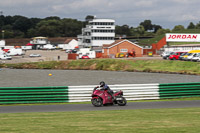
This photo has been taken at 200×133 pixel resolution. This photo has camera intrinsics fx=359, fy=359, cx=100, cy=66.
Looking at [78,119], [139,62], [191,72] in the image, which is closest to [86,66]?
[139,62]

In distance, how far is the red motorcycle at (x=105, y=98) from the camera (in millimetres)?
18734

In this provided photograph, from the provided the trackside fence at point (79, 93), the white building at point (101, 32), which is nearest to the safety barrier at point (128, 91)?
the trackside fence at point (79, 93)

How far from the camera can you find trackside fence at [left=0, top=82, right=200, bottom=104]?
21.0 meters

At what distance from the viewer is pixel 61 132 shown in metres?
10.7

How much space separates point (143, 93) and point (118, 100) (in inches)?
150

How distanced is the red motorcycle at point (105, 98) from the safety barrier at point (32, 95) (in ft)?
9.80

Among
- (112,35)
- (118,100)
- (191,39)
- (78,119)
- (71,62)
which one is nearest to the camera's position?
(78,119)

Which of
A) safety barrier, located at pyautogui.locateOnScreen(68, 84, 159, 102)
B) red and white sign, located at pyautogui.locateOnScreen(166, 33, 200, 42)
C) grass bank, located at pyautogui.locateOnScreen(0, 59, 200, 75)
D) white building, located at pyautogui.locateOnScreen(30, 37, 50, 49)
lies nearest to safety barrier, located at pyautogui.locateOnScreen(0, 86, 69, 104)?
safety barrier, located at pyautogui.locateOnScreen(68, 84, 159, 102)

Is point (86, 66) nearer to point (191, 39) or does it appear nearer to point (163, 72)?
point (163, 72)

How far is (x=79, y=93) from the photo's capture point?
70.2ft

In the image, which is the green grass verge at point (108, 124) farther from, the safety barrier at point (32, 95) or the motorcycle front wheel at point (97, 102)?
the safety barrier at point (32, 95)

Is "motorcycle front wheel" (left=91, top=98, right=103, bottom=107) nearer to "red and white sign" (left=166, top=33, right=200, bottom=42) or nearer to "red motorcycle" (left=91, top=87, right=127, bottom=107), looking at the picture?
"red motorcycle" (left=91, top=87, right=127, bottom=107)

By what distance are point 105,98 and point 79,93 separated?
3.03 meters

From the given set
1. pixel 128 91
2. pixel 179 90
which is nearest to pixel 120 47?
pixel 179 90
